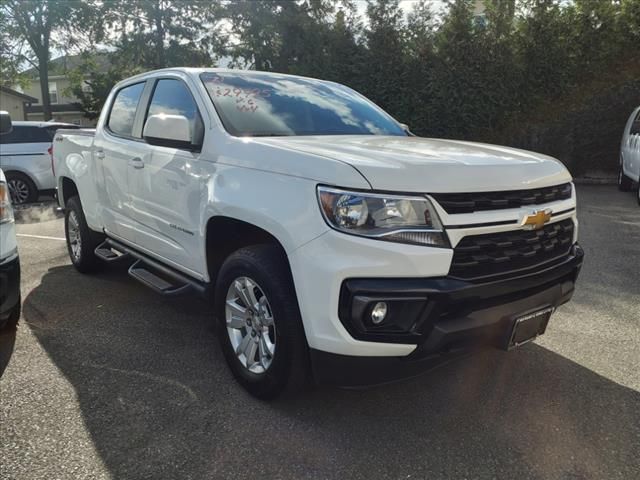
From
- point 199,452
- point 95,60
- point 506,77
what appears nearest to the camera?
point 199,452

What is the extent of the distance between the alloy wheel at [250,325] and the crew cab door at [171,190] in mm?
427

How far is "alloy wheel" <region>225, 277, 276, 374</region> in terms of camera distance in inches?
109

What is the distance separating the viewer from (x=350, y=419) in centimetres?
272

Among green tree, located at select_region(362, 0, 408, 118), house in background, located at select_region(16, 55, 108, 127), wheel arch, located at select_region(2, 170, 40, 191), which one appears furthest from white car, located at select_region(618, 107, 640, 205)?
house in background, located at select_region(16, 55, 108, 127)

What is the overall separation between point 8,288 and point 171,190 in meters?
1.13

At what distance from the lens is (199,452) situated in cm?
244

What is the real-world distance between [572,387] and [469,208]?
142 cm

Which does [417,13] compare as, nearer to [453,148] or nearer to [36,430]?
[453,148]

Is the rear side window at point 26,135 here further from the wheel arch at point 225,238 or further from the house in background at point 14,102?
the house in background at point 14,102

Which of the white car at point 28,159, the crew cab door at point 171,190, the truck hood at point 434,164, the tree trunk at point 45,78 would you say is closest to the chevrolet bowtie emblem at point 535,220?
the truck hood at point 434,164

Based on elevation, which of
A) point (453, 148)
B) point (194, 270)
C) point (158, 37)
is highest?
point (158, 37)

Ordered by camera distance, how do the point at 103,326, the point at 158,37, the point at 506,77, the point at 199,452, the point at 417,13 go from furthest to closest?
the point at 158,37 < the point at 417,13 < the point at 506,77 < the point at 103,326 < the point at 199,452

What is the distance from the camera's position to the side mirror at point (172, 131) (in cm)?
313

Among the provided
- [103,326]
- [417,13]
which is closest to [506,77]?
[417,13]
